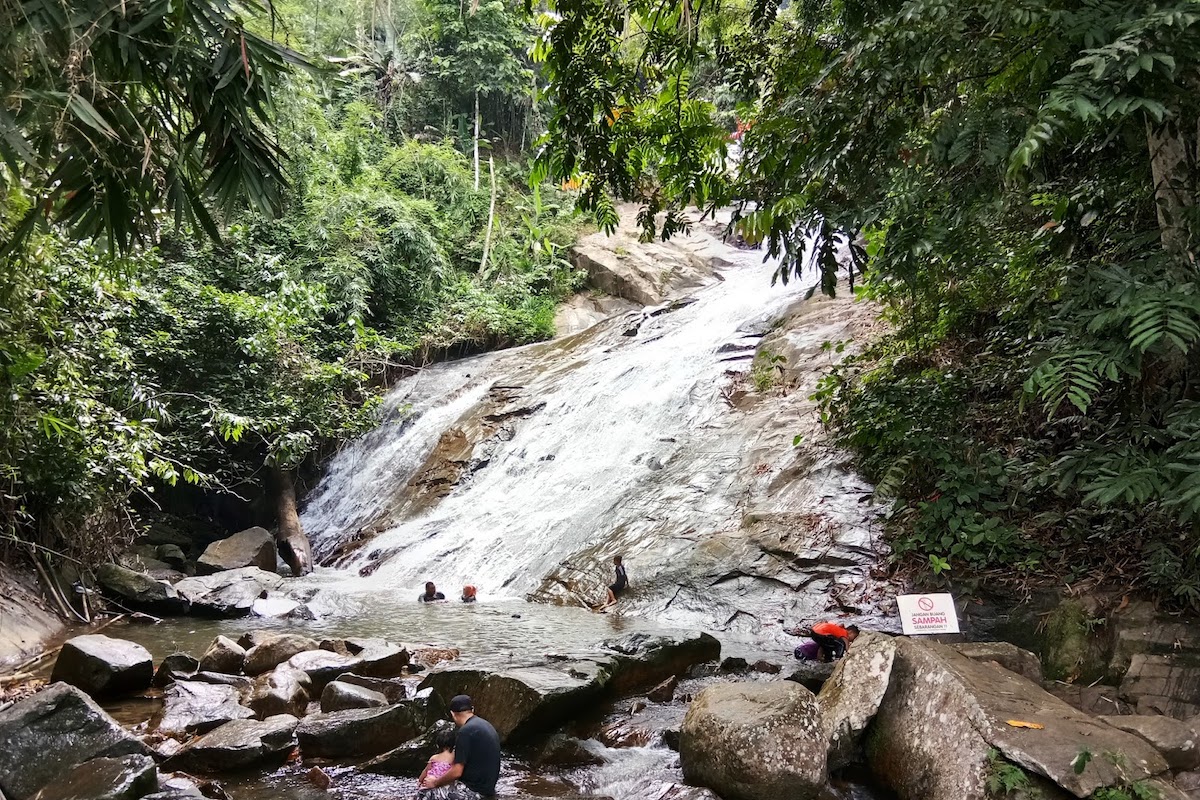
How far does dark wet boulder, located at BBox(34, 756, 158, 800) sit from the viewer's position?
405 centimetres

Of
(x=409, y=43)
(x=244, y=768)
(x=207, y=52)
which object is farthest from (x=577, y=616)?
(x=409, y=43)

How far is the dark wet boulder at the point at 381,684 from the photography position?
6.27 metres

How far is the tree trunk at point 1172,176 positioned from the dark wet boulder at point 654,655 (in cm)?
462

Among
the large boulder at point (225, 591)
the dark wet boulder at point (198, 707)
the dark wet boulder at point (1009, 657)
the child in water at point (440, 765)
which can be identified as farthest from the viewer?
the large boulder at point (225, 591)

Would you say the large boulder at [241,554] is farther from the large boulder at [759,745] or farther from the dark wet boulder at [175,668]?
the large boulder at [759,745]

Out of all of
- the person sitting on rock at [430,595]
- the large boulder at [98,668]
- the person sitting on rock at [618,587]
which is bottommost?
the person sitting on rock at [430,595]

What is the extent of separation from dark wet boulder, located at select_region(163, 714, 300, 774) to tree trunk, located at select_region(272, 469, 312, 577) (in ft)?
29.9

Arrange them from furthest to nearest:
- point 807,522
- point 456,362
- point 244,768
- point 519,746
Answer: point 456,362 < point 807,522 < point 519,746 < point 244,768

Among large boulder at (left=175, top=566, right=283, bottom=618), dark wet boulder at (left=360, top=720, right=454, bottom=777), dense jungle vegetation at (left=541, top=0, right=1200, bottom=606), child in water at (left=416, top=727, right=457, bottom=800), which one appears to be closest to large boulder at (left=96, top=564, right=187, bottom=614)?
large boulder at (left=175, top=566, right=283, bottom=618)

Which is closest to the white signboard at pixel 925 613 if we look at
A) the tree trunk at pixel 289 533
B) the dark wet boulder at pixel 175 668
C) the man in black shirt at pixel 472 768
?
the man in black shirt at pixel 472 768

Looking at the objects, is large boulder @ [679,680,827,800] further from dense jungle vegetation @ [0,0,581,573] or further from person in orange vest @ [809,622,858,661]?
dense jungle vegetation @ [0,0,581,573]

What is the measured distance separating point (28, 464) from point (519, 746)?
6489 millimetres

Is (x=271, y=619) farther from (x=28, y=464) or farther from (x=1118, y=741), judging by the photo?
(x=1118, y=741)

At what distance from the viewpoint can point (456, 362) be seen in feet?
65.6
